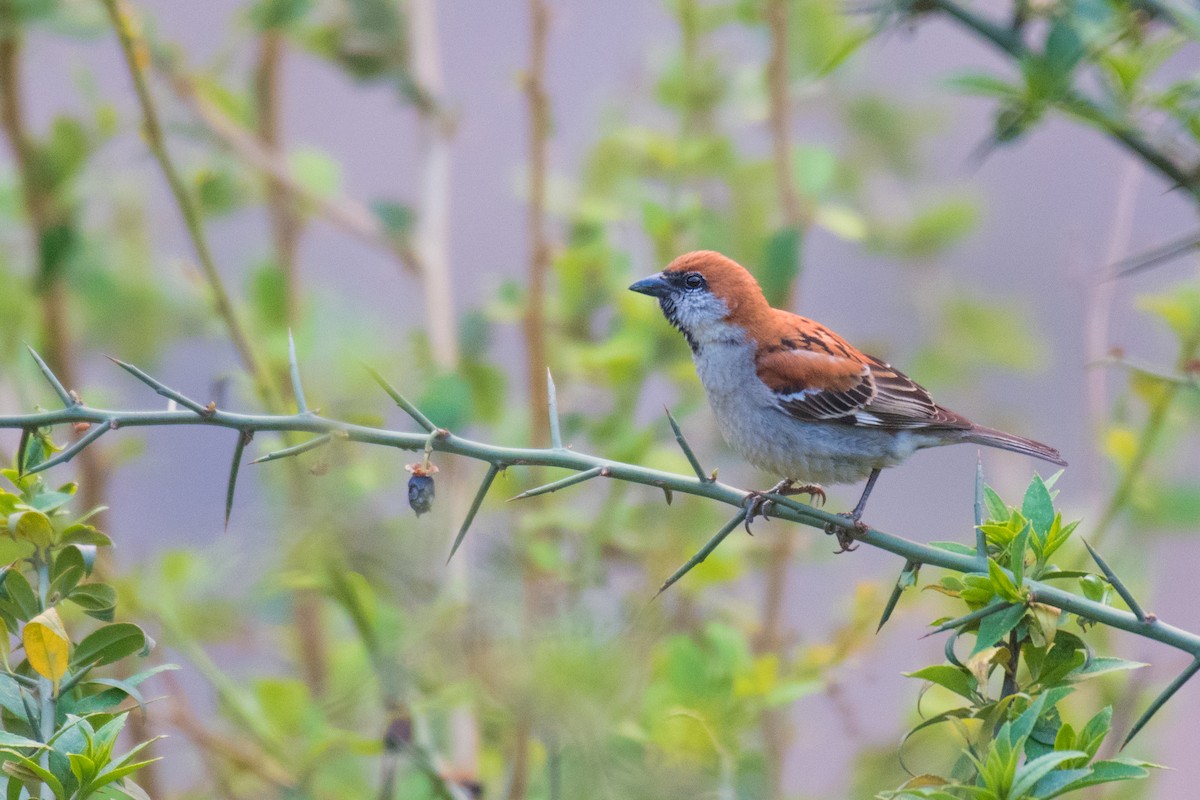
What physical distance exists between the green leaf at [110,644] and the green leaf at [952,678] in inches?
31.1

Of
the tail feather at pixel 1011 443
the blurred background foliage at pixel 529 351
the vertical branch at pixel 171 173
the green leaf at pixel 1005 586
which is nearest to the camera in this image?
the green leaf at pixel 1005 586

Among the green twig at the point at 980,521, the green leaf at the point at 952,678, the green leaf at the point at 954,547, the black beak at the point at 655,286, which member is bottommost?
the green leaf at the point at 952,678

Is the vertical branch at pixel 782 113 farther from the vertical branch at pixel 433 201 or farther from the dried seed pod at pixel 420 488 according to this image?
Answer: the dried seed pod at pixel 420 488

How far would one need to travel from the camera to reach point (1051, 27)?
1771mm

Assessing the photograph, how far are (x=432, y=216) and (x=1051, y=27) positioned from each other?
1.79m

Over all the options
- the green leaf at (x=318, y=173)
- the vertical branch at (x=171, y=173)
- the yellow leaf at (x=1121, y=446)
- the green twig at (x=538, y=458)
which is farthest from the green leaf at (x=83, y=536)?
the green leaf at (x=318, y=173)

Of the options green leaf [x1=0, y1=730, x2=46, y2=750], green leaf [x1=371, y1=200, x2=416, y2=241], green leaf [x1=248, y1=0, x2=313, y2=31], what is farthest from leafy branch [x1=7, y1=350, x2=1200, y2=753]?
green leaf [x1=371, y1=200, x2=416, y2=241]

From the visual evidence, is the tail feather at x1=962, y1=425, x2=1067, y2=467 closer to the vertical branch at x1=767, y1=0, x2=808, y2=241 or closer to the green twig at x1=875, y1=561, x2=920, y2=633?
the vertical branch at x1=767, y1=0, x2=808, y2=241

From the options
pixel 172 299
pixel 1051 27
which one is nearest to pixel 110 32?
pixel 172 299

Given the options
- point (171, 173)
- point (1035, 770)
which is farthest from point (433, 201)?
point (1035, 770)

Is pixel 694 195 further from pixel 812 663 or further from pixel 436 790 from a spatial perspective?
pixel 436 790

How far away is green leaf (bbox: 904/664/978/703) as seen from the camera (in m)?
1.22

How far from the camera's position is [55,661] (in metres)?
1.14

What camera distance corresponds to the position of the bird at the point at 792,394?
275 cm
